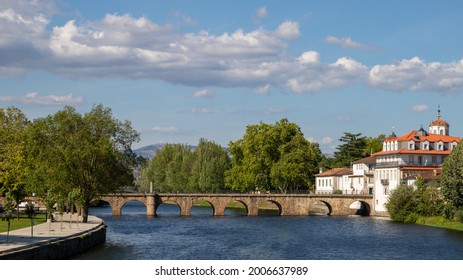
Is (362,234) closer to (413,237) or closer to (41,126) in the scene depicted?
(413,237)

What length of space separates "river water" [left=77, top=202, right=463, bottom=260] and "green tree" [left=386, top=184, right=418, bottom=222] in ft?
16.0

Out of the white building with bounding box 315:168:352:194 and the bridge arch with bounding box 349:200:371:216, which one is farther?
the white building with bounding box 315:168:352:194

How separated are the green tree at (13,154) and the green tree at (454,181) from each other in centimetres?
4395

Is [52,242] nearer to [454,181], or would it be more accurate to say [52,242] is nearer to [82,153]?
[82,153]

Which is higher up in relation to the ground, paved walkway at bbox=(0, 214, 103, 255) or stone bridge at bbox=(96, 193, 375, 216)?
stone bridge at bbox=(96, 193, 375, 216)

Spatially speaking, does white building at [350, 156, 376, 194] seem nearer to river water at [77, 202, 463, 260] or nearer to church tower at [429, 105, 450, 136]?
church tower at [429, 105, 450, 136]

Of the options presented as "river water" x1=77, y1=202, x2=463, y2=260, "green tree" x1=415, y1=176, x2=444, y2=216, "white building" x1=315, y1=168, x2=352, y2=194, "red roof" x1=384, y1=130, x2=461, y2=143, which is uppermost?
"red roof" x1=384, y1=130, x2=461, y2=143

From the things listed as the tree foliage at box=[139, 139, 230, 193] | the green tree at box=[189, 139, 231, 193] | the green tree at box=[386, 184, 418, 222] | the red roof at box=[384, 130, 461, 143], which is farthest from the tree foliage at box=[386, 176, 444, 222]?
the tree foliage at box=[139, 139, 230, 193]

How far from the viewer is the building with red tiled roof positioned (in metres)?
109

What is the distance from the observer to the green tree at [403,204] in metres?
97.2

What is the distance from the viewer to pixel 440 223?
88.1 metres

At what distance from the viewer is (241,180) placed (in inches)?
5340

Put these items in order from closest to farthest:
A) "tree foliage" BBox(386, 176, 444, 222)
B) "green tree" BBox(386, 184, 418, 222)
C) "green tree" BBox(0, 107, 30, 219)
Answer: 1. "green tree" BBox(0, 107, 30, 219)
2. "tree foliage" BBox(386, 176, 444, 222)
3. "green tree" BBox(386, 184, 418, 222)

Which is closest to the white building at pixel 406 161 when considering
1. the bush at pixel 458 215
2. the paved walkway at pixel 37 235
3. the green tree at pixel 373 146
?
the bush at pixel 458 215
